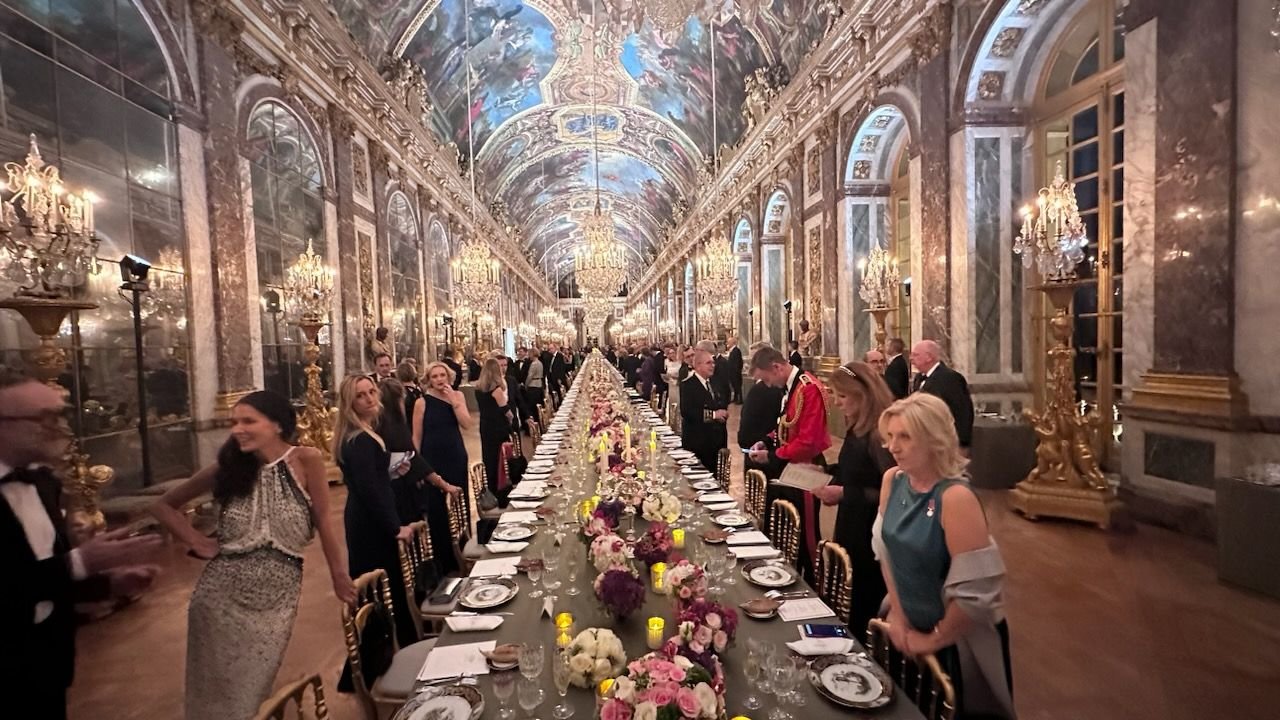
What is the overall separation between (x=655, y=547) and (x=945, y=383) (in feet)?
14.5

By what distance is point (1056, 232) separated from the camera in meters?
6.04

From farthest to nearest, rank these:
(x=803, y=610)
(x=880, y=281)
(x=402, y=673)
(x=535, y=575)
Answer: (x=880, y=281)
(x=535, y=575)
(x=402, y=673)
(x=803, y=610)

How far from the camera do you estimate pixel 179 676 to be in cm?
375

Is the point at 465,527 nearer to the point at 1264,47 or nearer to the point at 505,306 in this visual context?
the point at 1264,47

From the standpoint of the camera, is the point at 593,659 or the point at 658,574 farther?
the point at 658,574

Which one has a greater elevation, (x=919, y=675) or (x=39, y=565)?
(x=39, y=565)

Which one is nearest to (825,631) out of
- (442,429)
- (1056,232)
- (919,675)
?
(919,675)

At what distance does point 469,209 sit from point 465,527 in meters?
19.0

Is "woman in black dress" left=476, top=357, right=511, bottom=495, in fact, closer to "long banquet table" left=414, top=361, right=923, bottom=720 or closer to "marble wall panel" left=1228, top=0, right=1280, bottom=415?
"long banquet table" left=414, top=361, right=923, bottom=720

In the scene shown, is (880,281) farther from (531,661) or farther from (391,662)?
(531,661)

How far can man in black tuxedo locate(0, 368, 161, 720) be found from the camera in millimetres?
1844

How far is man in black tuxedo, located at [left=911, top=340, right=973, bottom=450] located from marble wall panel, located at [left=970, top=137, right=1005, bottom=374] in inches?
93.0

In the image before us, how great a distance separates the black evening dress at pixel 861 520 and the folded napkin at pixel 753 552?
1.44 feet

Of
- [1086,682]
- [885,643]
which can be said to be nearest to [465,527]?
[885,643]
